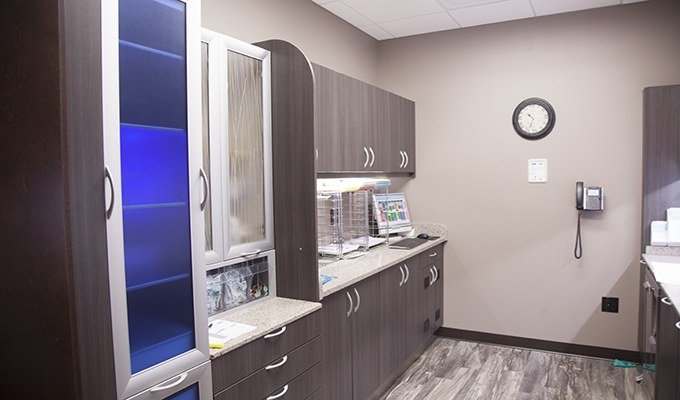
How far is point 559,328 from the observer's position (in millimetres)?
3842

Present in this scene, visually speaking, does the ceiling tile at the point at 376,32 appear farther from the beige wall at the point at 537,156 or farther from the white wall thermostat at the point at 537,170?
the white wall thermostat at the point at 537,170

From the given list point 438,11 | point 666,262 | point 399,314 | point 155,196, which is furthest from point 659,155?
point 155,196

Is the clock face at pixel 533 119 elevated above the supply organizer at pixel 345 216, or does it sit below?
above

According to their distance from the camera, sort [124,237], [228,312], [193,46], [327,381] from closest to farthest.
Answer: [124,237], [193,46], [228,312], [327,381]

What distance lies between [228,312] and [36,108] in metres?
1.16

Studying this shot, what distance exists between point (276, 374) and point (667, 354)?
1.84 m

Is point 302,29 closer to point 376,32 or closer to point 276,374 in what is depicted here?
point 376,32

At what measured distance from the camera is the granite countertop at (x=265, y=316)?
5.90 feet

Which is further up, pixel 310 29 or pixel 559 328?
pixel 310 29

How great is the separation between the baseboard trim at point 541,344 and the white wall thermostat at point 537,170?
1.29m

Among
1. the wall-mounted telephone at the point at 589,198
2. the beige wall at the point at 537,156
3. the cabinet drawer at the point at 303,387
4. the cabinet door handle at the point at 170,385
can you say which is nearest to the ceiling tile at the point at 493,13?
the beige wall at the point at 537,156

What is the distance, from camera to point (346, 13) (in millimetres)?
3592

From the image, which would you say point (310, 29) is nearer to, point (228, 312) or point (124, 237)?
point (228, 312)

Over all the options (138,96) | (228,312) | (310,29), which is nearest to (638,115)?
(310,29)
